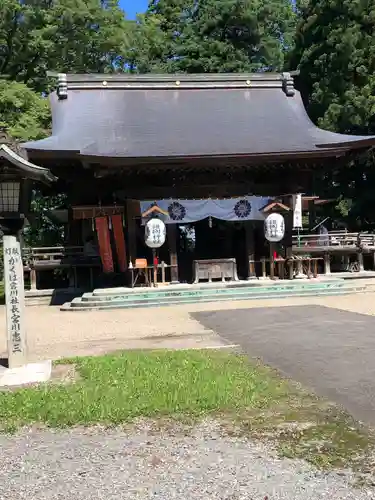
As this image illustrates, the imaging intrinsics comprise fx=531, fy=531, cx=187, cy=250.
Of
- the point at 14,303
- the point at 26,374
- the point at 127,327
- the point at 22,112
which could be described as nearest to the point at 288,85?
the point at 22,112

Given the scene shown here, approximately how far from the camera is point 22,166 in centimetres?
689

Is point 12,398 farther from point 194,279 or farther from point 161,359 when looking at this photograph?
point 194,279

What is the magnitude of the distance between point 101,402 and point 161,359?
1.85m

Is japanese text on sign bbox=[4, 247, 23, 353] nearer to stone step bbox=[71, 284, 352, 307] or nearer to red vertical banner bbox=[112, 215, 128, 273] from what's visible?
stone step bbox=[71, 284, 352, 307]

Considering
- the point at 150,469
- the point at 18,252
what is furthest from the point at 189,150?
the point at 150,469

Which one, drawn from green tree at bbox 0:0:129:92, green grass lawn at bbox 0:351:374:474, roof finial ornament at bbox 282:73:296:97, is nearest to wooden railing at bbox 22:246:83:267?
roof finial ornament at bbox 282:73:296:97

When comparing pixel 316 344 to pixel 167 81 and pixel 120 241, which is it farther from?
pixel 167 81

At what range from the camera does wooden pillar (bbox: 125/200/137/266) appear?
1534cm

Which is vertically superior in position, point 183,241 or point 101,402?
point 183,241

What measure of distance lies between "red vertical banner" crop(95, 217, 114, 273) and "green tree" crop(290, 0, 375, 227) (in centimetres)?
1214

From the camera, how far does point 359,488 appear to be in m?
3.08

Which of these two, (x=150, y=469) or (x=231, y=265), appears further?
(x=231, y=265)

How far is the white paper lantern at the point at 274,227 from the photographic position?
50.2ft

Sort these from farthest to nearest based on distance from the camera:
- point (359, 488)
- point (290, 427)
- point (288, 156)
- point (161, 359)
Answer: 1. point (288, 156)
2. point (161, 359)
3. point (290, 427)
4. point (359, 488)
